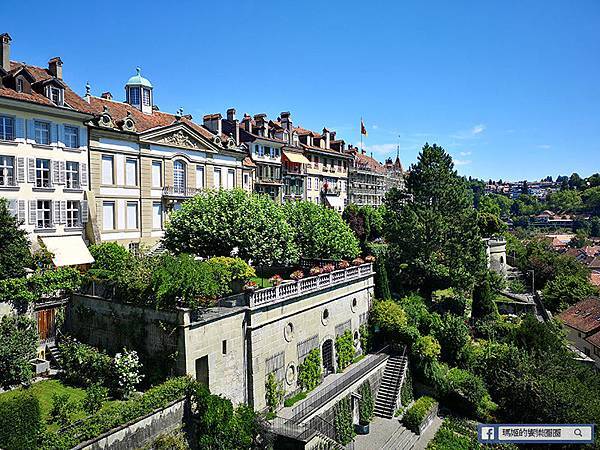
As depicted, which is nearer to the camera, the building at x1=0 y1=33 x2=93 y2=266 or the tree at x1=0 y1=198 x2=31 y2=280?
the tree at x1=0 y1=198 x2=31 y2=280

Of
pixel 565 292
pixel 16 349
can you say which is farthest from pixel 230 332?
pixel 565 292

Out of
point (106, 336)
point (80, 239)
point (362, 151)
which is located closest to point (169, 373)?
point (106, 336)

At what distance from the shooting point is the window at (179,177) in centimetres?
3928

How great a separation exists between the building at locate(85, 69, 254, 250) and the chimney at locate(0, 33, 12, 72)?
19.4 feet

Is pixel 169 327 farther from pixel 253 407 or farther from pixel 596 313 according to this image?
pixel 596 313

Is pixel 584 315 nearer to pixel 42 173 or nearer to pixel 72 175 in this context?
pixel 72 175

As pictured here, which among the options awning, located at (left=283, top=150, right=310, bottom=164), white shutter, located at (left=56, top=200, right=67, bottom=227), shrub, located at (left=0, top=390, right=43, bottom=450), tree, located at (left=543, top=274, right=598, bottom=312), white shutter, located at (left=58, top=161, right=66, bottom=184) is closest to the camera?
shrub, located at (left=0, top=390, right=43, bottom=450)

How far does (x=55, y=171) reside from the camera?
3047 cm

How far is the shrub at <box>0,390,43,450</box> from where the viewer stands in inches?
535

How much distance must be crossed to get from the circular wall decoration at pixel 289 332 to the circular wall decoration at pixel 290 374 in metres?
1.45

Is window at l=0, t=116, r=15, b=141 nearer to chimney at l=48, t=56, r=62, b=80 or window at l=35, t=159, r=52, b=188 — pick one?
window at l=35, t=159, r=52, b=188

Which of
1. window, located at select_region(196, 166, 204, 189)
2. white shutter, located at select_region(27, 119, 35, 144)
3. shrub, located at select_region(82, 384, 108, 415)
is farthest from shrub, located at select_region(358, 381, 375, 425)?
white shutter, located at select_region(27, 119, 35, 144)

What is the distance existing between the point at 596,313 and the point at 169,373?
46.9 meters

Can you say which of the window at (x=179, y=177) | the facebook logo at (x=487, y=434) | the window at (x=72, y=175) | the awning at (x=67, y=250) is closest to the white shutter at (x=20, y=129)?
the window at (x=72, y=175)
